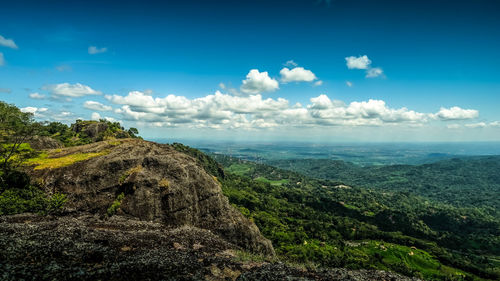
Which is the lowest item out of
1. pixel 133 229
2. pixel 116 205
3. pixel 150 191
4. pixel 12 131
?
pixel 133 229

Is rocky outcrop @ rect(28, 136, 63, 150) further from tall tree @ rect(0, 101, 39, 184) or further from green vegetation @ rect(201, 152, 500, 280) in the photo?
green vegetation @ rect(201, 152, 500, 280)

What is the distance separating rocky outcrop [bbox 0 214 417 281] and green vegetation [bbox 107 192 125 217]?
170 centimetres

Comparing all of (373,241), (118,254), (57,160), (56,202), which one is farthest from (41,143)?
(373,241)

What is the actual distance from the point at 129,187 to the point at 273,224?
8581 centimetres

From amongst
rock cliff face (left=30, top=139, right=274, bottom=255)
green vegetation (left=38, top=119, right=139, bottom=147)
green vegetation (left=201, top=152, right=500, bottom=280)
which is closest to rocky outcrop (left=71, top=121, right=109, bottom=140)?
green vegetation (left=38, top=119, right=139, bottom=147)

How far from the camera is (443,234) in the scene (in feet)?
572

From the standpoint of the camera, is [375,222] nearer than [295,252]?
No

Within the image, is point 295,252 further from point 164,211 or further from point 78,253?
point 78,253

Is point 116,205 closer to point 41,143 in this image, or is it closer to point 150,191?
point 150,191

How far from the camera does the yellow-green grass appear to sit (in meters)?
39.3

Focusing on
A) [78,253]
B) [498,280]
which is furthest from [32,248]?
[498,280]

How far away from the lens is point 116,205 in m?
35.8

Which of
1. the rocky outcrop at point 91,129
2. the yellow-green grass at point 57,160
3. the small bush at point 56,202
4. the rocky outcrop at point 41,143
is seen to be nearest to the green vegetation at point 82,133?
the rocky outcrop at point 91,129

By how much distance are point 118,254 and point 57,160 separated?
28879 mm
